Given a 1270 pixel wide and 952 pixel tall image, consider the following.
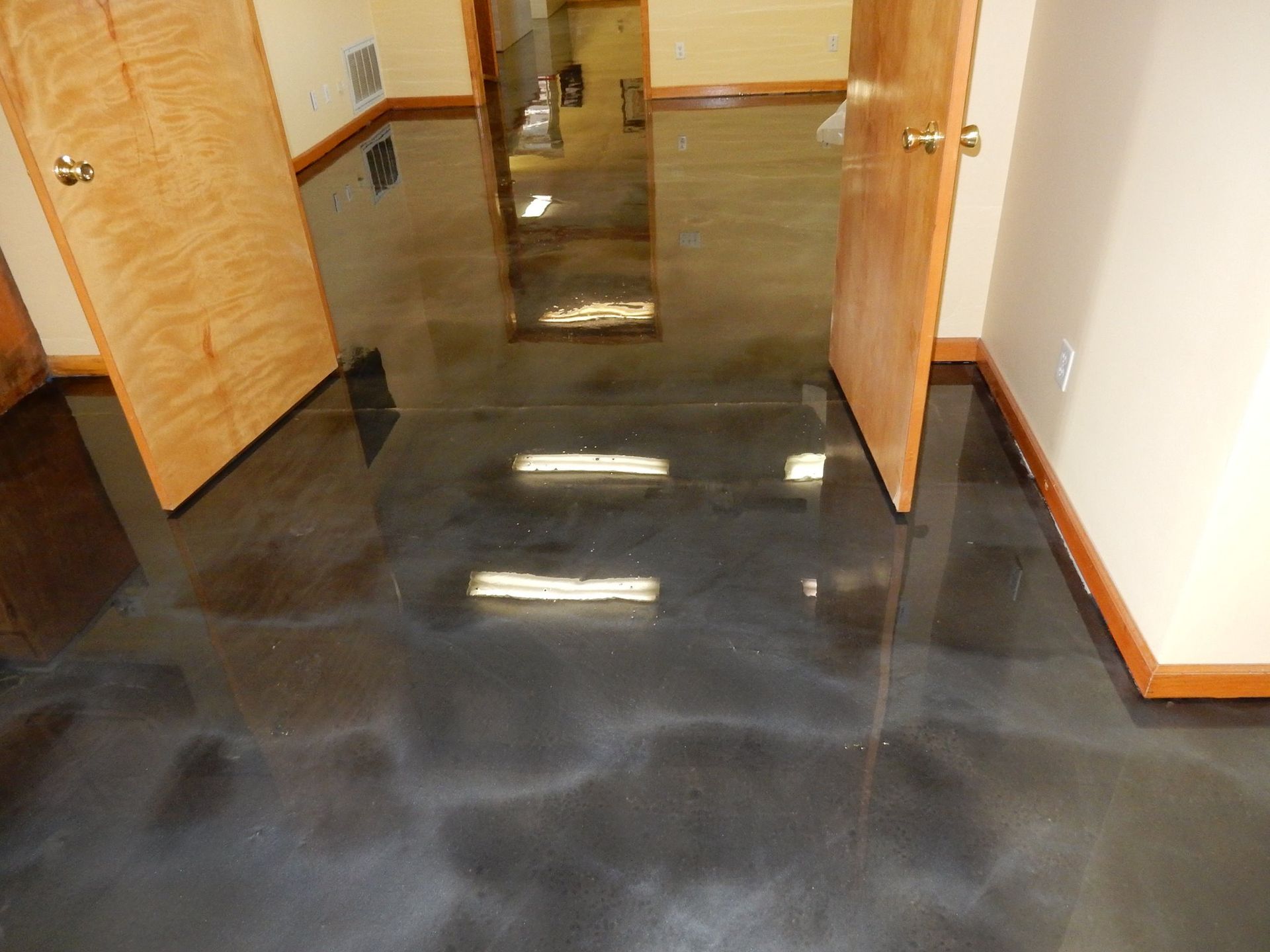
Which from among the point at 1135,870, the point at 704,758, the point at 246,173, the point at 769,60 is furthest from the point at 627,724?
the point at 769,60

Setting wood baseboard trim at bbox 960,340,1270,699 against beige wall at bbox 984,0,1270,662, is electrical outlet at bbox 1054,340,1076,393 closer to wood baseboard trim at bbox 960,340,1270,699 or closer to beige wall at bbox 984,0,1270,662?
beige wall at bbox 984,0,1270,662

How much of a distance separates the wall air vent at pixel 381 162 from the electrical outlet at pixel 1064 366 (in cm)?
413

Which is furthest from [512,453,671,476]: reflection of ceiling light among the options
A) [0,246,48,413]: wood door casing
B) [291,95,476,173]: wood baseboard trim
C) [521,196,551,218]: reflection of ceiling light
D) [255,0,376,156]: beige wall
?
[291,95,476,173]: wood baseboard trim

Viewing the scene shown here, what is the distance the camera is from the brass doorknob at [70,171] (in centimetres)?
218

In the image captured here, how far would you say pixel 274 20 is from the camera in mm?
5504

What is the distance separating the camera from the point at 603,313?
3854mm

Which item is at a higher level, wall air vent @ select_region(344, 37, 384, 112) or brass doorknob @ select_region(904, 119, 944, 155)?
brass doorknob @ select_region(904, 119, 944, 155)

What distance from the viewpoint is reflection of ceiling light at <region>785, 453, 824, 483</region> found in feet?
8.86

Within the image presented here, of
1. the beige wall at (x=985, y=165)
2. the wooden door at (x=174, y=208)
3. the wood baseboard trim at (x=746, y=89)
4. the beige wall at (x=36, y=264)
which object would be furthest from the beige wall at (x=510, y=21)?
the beige wall at (x=985, y=165)

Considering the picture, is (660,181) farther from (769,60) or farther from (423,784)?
(423,784)

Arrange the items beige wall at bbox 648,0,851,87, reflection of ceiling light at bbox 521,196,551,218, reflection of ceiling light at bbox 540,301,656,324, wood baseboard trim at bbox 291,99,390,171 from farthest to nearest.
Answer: beige wall at bbox 648,0,851,87
wood baseboard trim at bbox 291,99,390,171
reflection of ceiling light at bbox 521,196,551,218
reflection of ceiling light at bbox 540,301,656,324

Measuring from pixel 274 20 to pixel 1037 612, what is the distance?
5587 mm

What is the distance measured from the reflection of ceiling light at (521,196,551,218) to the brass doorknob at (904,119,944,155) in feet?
10.4

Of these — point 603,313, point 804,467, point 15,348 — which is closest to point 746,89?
point 603,313
